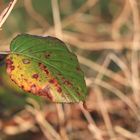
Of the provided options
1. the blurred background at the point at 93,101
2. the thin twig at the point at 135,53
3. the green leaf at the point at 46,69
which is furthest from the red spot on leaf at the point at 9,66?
the thin twig at the point at 135,53

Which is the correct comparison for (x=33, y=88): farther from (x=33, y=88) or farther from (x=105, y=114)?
(x=105, y=114)

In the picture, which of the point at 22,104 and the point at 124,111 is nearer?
the point at 22,104

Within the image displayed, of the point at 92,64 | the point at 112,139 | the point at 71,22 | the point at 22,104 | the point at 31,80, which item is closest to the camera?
the point at 31,80

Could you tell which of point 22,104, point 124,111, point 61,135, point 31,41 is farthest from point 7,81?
point 31,41

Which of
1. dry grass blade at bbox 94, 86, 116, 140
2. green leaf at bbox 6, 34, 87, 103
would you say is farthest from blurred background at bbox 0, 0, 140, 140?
green leaf at bbox 6, 34, 87, 103

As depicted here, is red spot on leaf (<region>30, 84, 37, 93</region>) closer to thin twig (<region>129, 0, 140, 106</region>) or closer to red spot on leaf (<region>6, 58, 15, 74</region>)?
red spot on leaf (<region>6, 58, 15, 74</region>)

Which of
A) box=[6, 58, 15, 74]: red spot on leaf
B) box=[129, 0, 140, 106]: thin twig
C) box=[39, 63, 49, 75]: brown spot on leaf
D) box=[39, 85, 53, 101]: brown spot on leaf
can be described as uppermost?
box=[129, 0, 140, 106]: thin twig

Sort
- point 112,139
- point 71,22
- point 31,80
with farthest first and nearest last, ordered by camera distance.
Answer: point 71,22, point 112,139, point 31,80

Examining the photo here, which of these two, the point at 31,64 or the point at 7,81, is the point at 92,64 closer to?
the point at 7,81
